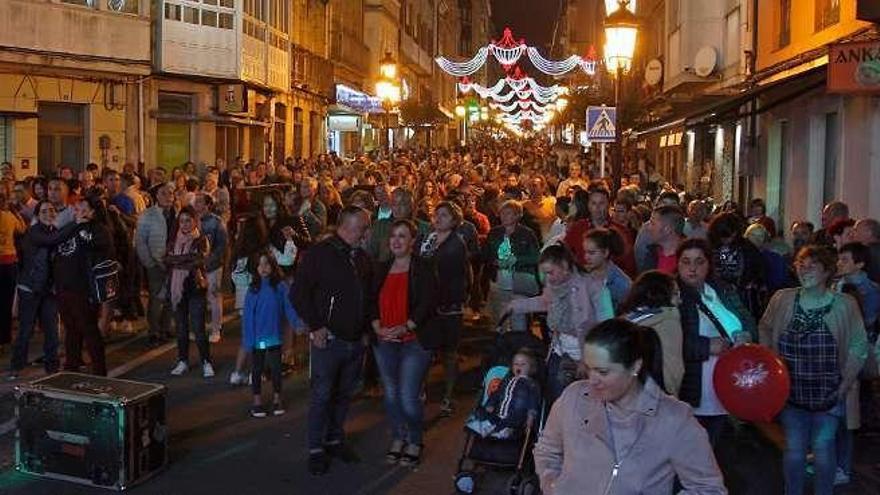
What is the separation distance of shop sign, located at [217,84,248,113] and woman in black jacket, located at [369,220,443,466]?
69.6 feet

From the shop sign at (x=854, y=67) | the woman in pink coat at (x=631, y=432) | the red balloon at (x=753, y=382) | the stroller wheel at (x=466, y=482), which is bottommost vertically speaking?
the stroller wheel at (x=466, y=482)

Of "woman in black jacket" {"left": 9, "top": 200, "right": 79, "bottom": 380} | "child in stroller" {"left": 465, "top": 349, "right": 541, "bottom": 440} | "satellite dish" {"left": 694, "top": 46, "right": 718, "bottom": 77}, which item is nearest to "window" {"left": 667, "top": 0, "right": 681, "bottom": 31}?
"satellite dish" {"left": 694, "top": 46, "right": 718, "bottom": 77}

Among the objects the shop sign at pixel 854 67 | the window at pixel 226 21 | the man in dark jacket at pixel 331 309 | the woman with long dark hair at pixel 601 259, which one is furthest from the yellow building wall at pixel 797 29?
the window at pixel 226 21

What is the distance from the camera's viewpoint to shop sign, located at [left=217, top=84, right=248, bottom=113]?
2806cm

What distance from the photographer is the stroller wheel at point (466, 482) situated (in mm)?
6926

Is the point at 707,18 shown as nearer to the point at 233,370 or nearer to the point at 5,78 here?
the point at 5,78

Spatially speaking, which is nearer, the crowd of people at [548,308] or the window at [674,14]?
the crowd of people at [548,308]

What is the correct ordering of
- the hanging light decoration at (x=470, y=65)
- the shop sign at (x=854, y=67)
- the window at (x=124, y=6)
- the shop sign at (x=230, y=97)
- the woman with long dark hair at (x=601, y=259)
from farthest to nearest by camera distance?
1. the hanging light decoration at (x=470, y=65)
2. the shop sign at (x=230, y=97)
3. the window at (x=124, y=6)
4. the shop sign at (x=854, y=67)
5. the woman with long dark hair at (x=601, y=259)

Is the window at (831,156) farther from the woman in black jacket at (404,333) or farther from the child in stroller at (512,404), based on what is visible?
the child in stroller at (512,404)

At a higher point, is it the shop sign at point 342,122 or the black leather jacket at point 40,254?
the shop sign at point 342,122

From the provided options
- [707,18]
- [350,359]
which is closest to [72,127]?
[707,18]

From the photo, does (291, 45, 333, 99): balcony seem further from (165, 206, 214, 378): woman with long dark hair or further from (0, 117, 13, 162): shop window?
(165, 206, 214, 378): woman with long dark hair

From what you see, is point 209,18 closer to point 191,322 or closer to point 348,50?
point 191,322

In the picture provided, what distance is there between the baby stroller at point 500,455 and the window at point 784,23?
14097 millimetres
